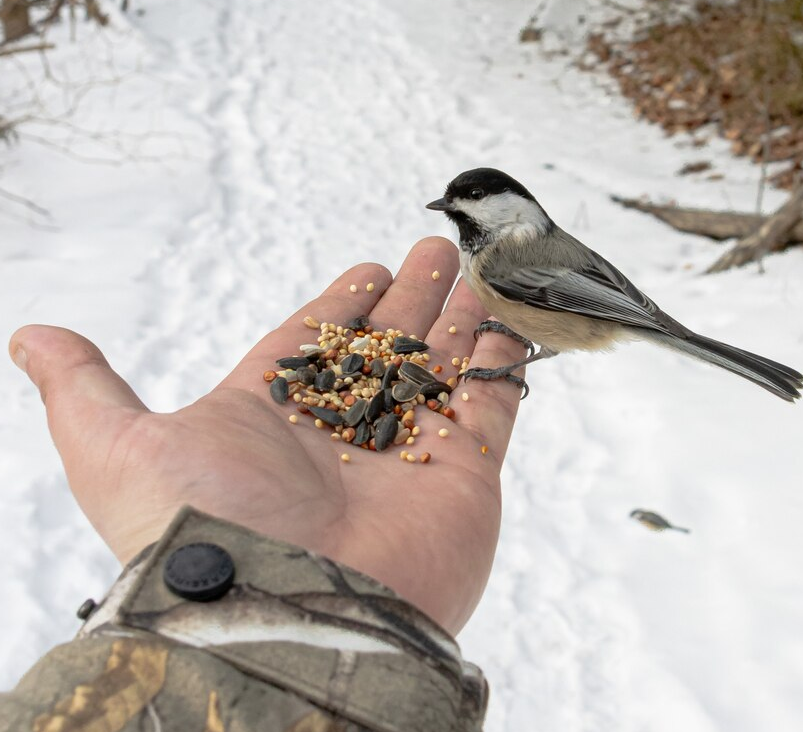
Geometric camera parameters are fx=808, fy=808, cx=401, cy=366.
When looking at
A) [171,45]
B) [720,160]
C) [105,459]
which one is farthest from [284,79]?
[105,459]

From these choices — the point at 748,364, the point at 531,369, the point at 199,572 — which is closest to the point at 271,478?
the point at 199,572

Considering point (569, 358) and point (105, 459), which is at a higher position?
point (105, 459)

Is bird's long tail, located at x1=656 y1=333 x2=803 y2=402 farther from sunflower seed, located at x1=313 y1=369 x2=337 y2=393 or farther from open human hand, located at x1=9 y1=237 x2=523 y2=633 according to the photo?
sunflower seed, located at x1=313 y1=369 x2=337 y2=393

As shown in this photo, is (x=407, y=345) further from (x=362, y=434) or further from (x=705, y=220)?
(x=705, y=220)

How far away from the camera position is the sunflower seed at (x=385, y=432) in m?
1.70

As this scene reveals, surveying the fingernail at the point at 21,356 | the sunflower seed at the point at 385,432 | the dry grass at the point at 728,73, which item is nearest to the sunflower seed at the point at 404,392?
the sunflower seed at the point at 385,432

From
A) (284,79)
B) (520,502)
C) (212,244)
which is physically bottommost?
(520,502)

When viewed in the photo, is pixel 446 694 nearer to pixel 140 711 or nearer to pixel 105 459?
pixel 140 711

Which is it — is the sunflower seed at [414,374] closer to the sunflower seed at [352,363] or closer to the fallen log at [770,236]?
the sunflower seed at [352,363]

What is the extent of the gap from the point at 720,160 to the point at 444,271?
2.80 m

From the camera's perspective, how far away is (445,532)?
1397mm

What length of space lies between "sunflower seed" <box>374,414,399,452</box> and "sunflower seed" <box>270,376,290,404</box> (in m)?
0.21

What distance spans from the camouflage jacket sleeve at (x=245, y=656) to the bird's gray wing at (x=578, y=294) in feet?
3.71

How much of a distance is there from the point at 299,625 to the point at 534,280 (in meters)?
1.28
